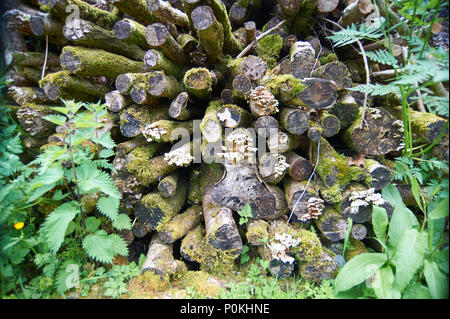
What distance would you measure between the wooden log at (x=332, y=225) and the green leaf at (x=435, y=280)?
0.59 metres

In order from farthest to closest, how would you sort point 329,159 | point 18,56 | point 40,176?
point 18,56, point 329,159, point 40,176

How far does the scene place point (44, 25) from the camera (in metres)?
2.24

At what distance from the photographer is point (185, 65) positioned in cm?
263

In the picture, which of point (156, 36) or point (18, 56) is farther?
point (18, 56)

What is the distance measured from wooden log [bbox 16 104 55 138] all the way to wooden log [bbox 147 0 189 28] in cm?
→ 166

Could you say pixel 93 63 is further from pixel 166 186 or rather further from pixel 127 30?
pixel 166 186

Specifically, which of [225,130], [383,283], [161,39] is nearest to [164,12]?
[161,39]

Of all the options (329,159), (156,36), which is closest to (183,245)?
(329,159)

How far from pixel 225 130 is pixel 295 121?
2.01 feet

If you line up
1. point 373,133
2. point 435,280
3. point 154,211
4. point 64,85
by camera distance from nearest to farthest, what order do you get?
1. point 435,280
2. point 373,133
3. point 154,211
4. point 64,85

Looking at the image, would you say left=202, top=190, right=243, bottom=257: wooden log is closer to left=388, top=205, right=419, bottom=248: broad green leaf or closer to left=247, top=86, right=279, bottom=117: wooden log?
left=247, top=86, right=279, bottom=117: wooden log

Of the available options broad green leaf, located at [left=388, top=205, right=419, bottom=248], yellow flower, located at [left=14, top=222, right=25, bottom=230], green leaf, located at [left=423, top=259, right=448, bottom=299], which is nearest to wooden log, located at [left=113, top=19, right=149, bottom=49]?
yellow flower, located at [left=14, top=222, right=25, bottom=230]

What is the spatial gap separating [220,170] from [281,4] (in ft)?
6.03
